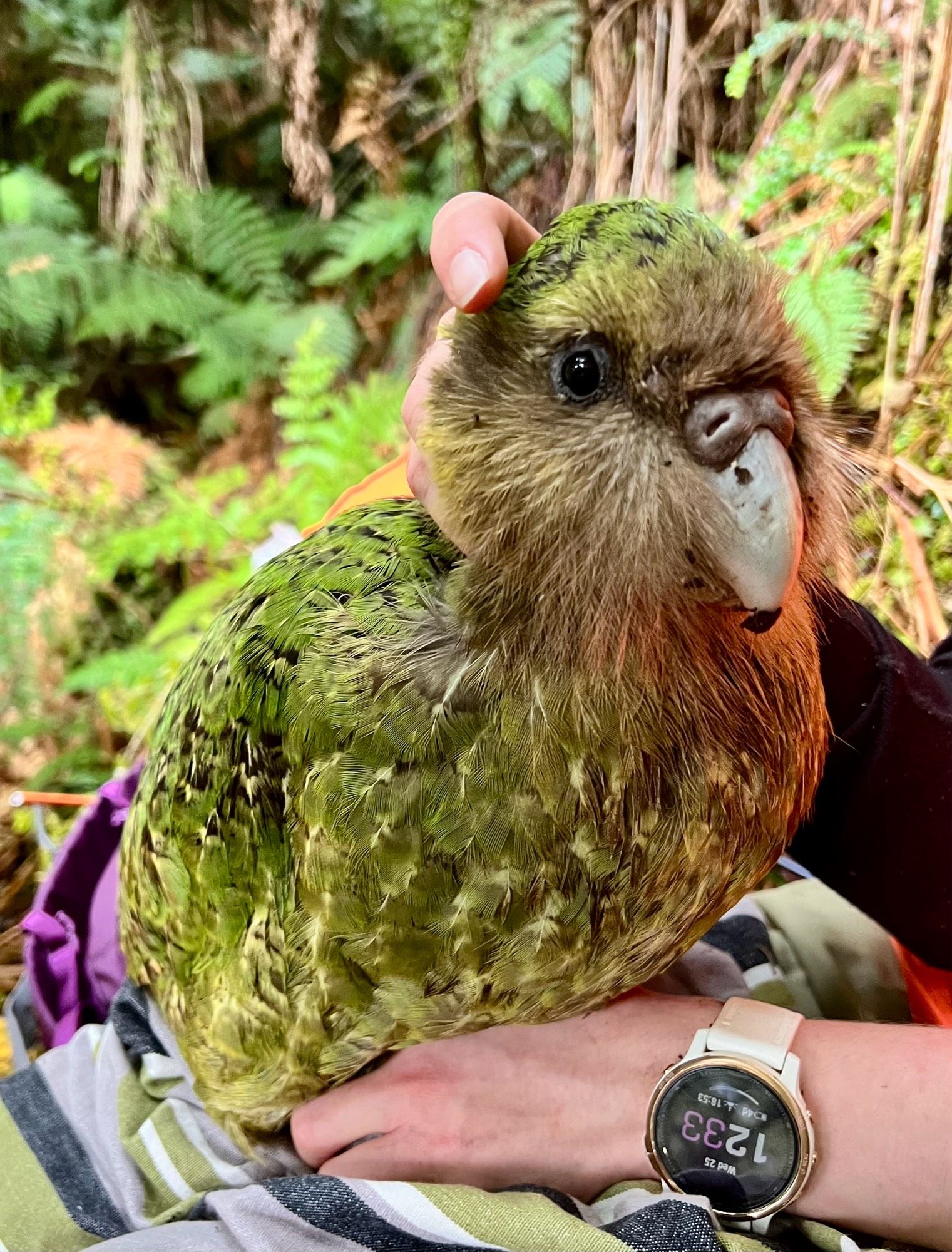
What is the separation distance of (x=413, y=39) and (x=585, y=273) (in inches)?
149

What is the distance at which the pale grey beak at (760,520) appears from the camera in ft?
2.46

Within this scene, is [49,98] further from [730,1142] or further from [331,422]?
[730,1142]

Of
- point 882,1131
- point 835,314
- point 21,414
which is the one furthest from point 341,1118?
point 21,414

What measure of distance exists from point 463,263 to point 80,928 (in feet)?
4.68

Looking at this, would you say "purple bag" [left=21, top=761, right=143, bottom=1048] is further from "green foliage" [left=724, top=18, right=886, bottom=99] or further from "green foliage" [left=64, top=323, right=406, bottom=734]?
"green foliage" [left=724, top=18, right=886, bottom=99]

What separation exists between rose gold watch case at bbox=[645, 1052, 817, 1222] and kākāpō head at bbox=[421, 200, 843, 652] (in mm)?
556

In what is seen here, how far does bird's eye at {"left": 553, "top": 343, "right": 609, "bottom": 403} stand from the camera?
79cm

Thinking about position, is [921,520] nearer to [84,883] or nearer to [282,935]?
[282,935]

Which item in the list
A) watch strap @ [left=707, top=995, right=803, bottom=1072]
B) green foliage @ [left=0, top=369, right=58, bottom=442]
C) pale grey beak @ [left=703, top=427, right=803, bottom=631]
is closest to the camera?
pale grey beak @ [left=703, top=427, right=803, bottom=631]

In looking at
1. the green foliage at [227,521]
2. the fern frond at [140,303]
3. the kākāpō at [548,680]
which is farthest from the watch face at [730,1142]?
the fern frond at [140,303]

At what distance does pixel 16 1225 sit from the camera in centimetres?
116

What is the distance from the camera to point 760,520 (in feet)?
2.46

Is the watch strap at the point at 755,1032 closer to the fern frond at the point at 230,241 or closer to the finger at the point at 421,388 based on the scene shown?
the finger at the point at 421,388

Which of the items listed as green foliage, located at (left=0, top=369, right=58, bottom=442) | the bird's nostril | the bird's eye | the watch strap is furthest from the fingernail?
green foliage, located at (left=0, top=369, right=58, bottom=442)
